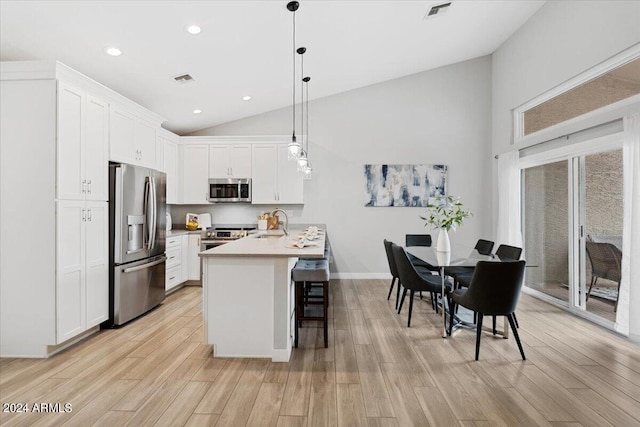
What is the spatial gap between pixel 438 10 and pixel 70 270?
4751mm

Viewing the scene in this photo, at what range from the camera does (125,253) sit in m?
3.35

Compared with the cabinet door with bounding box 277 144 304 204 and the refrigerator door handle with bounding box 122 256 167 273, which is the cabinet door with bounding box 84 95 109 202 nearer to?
the refrigerator door handle with bounding box 122 256 167 273

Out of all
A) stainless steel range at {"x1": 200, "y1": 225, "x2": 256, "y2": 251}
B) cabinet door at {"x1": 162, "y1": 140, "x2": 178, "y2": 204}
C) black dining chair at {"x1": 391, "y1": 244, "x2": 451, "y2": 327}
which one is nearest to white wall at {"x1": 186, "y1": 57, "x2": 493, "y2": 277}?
stainless steel range at {"x1": 200, "y1": 225, "x2": 256, "y2": 251}

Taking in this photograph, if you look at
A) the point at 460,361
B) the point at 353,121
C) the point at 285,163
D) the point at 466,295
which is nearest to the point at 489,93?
the point at 353,121

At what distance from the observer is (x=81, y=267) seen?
9.49 ft

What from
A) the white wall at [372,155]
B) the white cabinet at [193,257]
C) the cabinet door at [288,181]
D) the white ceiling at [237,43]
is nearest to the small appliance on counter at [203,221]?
the white wall at [372,155]

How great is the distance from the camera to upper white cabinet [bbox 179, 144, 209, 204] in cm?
536

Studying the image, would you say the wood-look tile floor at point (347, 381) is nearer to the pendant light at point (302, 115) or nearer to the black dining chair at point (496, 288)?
the black dining chair at point (496, 288)

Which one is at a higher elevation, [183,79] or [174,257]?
[183,79]

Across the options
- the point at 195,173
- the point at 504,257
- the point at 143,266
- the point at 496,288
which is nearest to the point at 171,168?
the point at 195,173

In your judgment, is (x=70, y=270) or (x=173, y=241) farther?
(x=173, y=241)

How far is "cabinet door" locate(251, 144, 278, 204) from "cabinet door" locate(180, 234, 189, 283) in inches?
49.1

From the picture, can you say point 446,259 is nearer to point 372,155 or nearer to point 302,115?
point 372,155

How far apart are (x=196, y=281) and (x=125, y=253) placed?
1934mm
